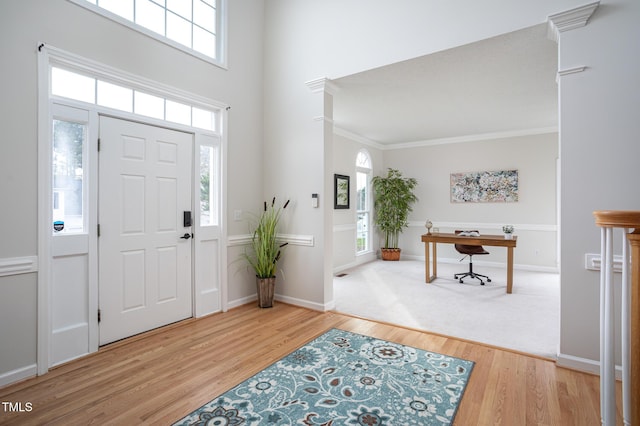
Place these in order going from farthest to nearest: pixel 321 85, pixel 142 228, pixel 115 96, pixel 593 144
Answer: pixel 321 85
pixel 142 228
pixel 115 96
pixel 593 144

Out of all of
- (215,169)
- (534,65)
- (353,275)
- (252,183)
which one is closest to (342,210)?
(353,275)

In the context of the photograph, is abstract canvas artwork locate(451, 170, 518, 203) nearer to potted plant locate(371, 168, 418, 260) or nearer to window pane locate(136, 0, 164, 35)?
potted plant locate(371, 168, 418, 260)

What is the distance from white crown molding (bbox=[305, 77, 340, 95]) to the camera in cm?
359

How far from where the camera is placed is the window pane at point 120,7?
2.70m

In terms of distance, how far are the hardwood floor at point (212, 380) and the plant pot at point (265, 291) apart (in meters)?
0.57

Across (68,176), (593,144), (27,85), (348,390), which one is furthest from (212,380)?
(593,144)

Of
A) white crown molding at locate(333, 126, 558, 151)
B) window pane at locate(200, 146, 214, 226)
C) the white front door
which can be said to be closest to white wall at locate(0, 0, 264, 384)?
the white front door

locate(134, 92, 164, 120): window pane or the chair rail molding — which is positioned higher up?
locate(134, 92, 164, 120): window pane

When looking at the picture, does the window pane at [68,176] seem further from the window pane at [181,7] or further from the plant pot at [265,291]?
the plant pot at [265,291]

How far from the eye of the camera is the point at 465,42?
2.81 metres

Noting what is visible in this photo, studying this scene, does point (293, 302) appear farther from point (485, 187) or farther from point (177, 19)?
point (485, 187)

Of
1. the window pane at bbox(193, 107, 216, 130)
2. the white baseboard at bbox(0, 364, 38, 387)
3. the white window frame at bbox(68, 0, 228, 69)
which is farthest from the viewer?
the window pane at bbox(193, 107, 216, 130)

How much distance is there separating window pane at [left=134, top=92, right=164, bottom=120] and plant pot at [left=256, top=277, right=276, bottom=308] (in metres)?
2.02

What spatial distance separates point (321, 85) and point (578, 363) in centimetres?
338
